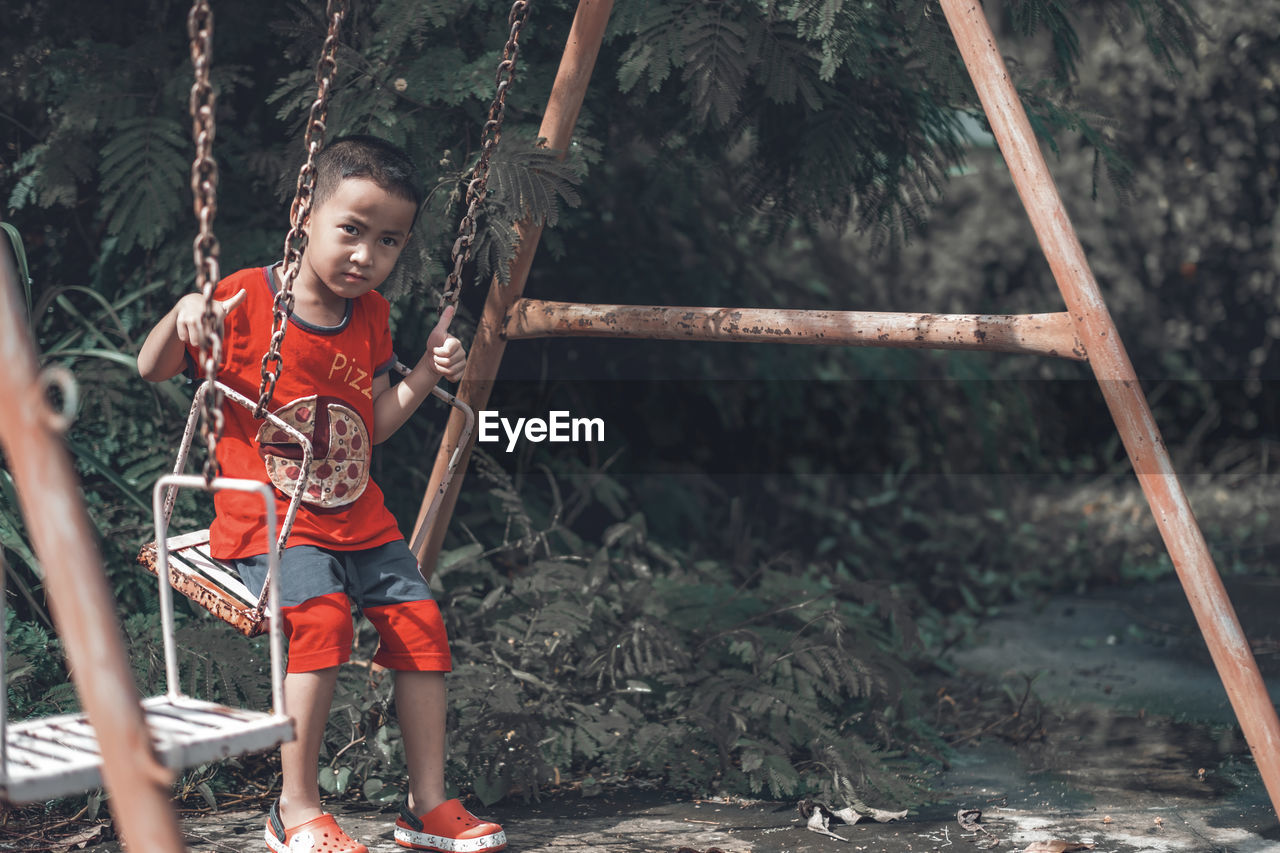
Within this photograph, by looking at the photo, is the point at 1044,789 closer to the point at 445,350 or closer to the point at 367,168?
the point at 445,350

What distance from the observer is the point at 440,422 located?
424 cm

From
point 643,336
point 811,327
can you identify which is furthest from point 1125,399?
point 643,336

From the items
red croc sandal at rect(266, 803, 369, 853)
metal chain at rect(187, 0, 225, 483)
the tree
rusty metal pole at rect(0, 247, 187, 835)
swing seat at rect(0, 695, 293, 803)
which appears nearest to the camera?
rusty metal pole at rect(0, 247, 187, 835)

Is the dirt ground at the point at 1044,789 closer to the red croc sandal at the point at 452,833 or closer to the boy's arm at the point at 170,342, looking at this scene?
the red croc sandal at the point at 452,833

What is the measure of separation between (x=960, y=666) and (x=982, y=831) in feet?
5.36

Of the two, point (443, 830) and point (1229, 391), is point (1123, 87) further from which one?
point (443, 830)

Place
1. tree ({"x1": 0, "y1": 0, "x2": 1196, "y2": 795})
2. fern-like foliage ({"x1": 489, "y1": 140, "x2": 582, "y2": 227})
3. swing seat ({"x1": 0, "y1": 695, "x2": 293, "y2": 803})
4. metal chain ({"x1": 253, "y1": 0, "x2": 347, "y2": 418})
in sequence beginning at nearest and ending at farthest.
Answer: swing seat ({"x1": 0, "y1": 695, "x2": 293, "y2": 803}) < metal chain ({"x1": 253, "y1": 0, "x2": 347, "y2": 418}) < fern-like foliage ({"x1": 489, "y1": 140, "x2": 582, "y2": 227}) < tree ({"x1": 0, "y1": 0, "x2": 1196, "y2": 795})

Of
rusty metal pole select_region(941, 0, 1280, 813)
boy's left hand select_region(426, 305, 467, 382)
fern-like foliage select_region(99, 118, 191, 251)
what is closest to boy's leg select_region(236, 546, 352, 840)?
boy's left hand select_region(426, 305, 467, 382)

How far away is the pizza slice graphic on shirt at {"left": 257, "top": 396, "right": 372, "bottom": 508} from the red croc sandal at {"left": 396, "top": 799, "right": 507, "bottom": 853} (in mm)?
655

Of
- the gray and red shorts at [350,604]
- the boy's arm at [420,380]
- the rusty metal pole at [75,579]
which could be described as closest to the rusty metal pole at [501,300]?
the boy's arm at [420,380]

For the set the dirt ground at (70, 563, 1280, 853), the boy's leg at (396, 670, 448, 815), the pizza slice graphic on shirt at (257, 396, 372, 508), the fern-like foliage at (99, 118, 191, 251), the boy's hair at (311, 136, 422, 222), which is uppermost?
the fern-like foliage at (99, 118, 191, 251)

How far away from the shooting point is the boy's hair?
2445 millimetres

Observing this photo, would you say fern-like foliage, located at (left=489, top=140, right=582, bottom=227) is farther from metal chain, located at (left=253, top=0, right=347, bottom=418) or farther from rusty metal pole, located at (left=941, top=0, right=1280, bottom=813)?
rusty metal pole, located at (left=941, top=0, right=1280, bottom=813)

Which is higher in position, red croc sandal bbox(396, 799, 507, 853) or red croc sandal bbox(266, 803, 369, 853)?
red croc sandal bbox(266, 803, 369, 853)
